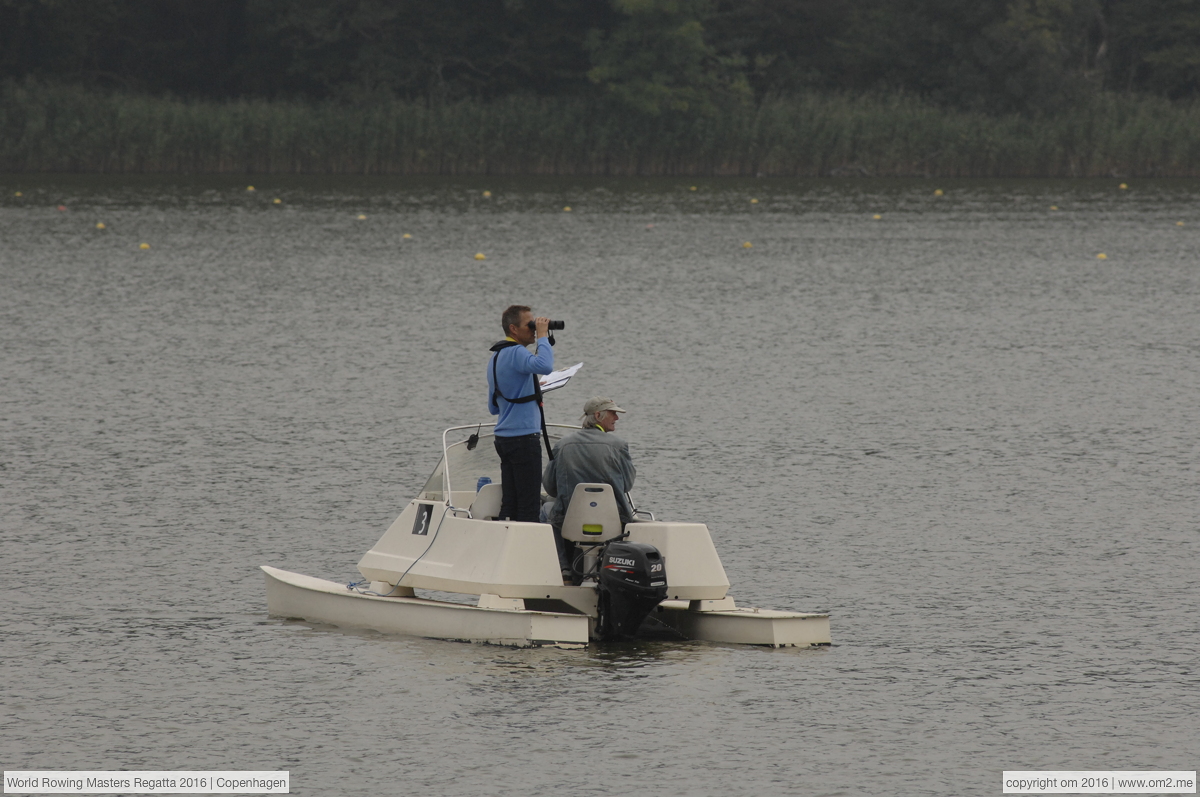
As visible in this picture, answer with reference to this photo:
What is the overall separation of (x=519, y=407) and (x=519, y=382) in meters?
0.14

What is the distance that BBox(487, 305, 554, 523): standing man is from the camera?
31.4 feet

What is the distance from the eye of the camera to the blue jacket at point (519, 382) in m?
9.60

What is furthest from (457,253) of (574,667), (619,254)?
(574,667)

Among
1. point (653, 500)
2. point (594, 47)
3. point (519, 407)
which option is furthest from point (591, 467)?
point (594, 47)

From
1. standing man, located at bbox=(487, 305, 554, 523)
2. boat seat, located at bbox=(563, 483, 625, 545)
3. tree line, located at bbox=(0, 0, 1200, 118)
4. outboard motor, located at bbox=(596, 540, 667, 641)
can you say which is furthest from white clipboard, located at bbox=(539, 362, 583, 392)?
tree line, located at bbox=(0, 0, 1200, 118)

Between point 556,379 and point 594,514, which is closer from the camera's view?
point 594,514

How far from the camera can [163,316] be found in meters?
22.4

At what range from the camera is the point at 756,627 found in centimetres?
901

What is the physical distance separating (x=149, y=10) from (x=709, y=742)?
58926 mm

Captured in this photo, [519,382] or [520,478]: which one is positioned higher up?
[519,382]

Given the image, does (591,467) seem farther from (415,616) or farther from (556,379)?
(415,616)

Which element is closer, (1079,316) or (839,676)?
(839,676)

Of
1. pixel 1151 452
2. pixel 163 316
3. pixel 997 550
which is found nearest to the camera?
pixel 997 550

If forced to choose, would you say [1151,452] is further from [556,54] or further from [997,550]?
[556,54]
